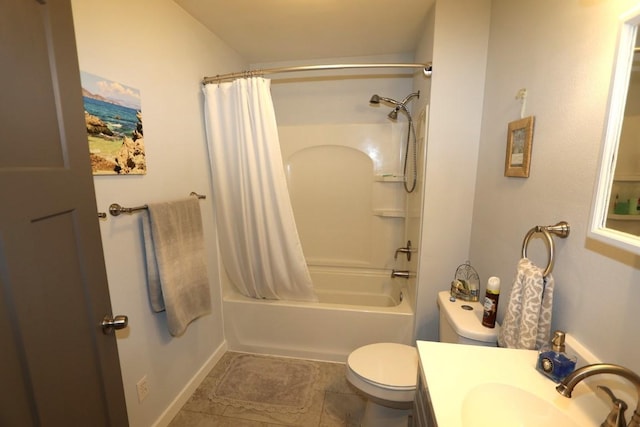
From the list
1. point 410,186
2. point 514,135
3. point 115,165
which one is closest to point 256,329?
point 115,165

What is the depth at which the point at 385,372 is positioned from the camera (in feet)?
4.71

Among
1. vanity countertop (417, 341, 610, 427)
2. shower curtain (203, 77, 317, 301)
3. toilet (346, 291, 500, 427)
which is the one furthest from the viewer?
shower curtain (203, 77, 317, 301)

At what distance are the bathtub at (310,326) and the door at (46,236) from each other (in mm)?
1367

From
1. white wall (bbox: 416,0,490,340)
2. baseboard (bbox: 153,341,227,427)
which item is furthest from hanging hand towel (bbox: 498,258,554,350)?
baseboard (bbox: 153,341,227,427)

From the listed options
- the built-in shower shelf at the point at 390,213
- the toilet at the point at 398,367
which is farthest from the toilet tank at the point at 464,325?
the built-in shower shelf at the point at 390,213

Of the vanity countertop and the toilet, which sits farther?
the toilet

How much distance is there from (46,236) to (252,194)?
1.33 metres

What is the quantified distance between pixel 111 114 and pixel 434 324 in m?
2.16

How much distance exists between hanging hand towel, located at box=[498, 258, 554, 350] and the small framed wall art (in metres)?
0.41

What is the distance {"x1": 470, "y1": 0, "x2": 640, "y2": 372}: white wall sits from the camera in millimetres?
748

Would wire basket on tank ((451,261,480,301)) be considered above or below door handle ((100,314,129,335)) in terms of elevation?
below

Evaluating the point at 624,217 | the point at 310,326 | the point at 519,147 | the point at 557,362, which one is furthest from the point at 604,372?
the point at 310,326

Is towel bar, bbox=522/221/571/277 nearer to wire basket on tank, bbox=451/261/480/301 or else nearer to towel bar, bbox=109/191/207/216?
wire basket on tank, bbox=451/261/480/301

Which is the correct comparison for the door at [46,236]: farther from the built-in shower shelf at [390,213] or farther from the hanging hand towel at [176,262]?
the built-in shower shelf at [390,213]
